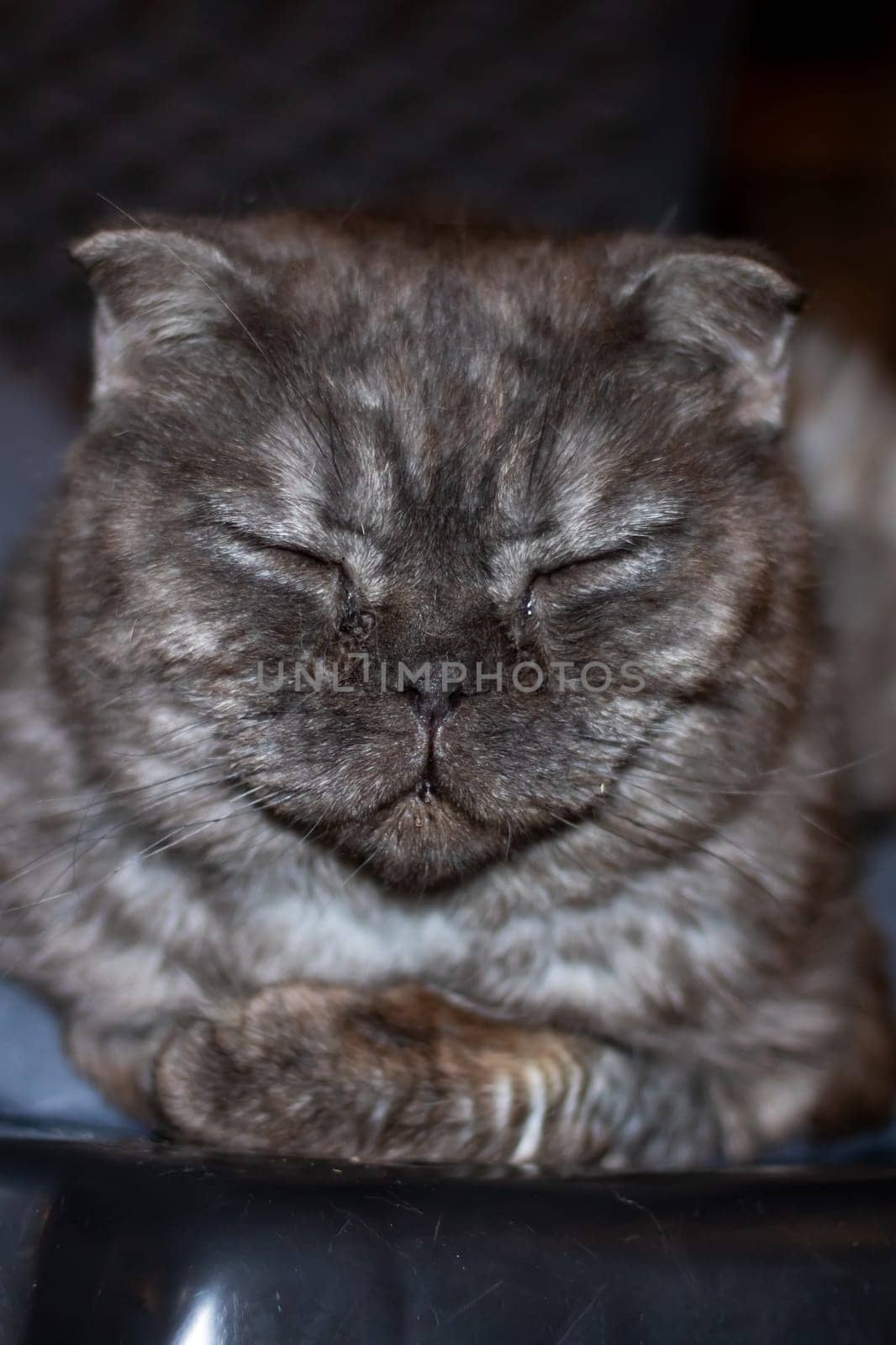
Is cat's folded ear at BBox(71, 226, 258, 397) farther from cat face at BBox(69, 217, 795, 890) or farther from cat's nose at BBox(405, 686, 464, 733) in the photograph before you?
cat's nose at BBox(405, 686, 464, 733)

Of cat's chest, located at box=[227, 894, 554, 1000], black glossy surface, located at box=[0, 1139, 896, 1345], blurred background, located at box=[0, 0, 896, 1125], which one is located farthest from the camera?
blurred background, located at box=[0, 0, 896, 1125]

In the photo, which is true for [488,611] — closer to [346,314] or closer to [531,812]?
[531,812]

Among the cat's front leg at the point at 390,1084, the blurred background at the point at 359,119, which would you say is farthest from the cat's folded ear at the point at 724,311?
the blurred background at the point at 359,119

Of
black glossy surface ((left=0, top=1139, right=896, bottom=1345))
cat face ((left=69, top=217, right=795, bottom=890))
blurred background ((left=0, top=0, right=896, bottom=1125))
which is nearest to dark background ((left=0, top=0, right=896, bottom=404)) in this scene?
blurred background ((left=0, top=0, right=896, bottom=1125))

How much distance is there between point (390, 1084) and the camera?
143 cm

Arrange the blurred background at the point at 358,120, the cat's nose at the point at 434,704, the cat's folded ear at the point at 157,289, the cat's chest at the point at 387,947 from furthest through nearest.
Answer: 1. the blurred background at the point at 358,120
2. the cat's chest at the point at 387,947
3. the cat's folded ear at the point at 157,289
4. the cat's nose at the point at 434,704

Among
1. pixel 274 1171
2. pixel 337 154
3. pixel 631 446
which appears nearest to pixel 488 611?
pixel 631 446

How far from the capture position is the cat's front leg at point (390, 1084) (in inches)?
56.2

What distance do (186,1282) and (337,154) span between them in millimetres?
2372

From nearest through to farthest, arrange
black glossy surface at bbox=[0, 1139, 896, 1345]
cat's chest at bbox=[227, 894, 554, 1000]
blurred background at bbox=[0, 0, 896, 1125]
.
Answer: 1. black glossy surface at bbox=[0, 1139, 896, 1345]
2. cat's chest at bbox=[227, 894, 554, 1000]
3. blurred background at bbox=[0, 0, 896, 1125]

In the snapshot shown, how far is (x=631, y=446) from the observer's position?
53.6 inches

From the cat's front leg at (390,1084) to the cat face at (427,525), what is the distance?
0.17 metres

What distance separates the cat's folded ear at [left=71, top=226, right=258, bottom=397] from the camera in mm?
1384

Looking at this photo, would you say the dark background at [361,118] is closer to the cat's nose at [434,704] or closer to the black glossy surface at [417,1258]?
the cat's nose at [434,704]
